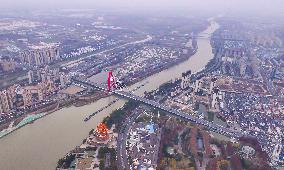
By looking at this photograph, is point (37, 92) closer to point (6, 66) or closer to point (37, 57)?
point (6, 66)

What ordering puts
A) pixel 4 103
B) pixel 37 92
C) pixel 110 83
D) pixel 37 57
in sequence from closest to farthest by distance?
pixel 4 103, pixel 37 92, pixel 110 83, pixel 37 57

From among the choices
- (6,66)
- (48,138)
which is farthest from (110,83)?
(6,66)

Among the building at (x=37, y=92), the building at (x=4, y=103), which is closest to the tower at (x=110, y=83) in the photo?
the building at (x=37, y=92)

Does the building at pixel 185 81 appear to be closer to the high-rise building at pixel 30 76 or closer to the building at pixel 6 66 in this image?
the high-rise building at pixel 30 76

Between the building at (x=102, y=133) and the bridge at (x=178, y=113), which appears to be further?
the bridge at (x=178, y=113)

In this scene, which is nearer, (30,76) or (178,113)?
(178,113)

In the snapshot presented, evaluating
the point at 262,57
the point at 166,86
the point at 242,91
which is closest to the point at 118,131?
the point at 166,86

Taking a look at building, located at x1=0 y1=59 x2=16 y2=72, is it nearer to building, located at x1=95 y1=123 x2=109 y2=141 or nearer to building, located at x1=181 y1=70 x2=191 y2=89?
building, located at x1=181 y1=70 x2=191 y2=89

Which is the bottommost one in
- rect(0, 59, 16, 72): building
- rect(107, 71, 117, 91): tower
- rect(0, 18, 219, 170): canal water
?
rect(0, 18, 219, 170): canal water

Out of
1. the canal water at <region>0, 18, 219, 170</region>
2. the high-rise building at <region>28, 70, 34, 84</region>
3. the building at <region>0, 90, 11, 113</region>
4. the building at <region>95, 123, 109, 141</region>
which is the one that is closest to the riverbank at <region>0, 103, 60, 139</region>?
the canal water at <region>0, 18, 219, 170</region>
